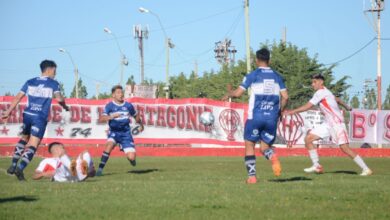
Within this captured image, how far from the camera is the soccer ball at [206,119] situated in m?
31.7

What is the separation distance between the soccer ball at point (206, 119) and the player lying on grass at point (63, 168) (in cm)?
1922

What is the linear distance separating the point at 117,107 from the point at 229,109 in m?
16.4

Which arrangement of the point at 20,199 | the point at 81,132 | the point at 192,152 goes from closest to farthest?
the point at 20,199 → the point at 192,152 → the point at 81,132

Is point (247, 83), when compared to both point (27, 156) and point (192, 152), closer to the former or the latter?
point (27, 156)

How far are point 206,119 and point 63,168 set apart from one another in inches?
Answer: 772

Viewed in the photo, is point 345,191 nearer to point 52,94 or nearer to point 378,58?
point 52,94

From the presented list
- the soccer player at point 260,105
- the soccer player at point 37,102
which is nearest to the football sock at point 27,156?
the soccer player at point 37,102

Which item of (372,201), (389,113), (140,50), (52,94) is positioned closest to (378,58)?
(389,113)

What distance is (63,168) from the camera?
1224 cm

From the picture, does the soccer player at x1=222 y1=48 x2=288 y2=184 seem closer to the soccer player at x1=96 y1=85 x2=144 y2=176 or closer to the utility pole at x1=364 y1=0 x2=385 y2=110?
the soccer player at x1=96 y1=85 x2=144 y2=176

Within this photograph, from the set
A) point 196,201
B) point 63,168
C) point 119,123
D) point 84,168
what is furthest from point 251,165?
point 119,123

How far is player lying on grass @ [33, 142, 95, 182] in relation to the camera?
12.2m

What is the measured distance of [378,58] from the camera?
4688 centimetres

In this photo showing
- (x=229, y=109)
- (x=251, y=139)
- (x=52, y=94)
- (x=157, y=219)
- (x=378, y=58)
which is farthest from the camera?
(x=378, y=58)
